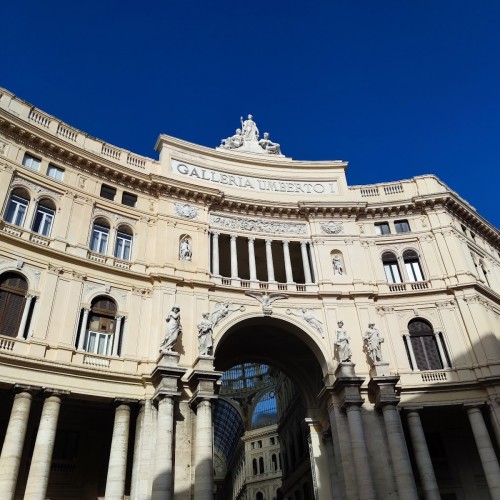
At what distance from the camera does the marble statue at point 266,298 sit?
28.6m

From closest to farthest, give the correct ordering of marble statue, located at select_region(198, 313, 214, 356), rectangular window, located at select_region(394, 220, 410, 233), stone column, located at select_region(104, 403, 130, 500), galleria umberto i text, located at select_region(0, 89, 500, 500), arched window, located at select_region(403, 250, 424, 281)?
stone column, located at select_region(104, 403, 130, 500) < galleria umberto i text, located at select_region(0, 89, 500, 500) < marble statue, located at select_region(198, 313, 214, 356) < arched window, located at select_region(403, 250, 424, 281) < rectangular window, located at select_region(394, 220, 410, 233)

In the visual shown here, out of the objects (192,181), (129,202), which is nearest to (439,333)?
(192,181)

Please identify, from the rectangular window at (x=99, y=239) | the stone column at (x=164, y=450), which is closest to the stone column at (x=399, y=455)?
the stone column at (x=164, y=450)

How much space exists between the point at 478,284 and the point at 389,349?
691cm

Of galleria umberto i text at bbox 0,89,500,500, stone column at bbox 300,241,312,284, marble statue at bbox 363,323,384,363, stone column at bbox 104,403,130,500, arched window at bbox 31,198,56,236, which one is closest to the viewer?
stone column at bbox 104,403,130,500

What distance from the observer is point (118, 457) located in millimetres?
21281

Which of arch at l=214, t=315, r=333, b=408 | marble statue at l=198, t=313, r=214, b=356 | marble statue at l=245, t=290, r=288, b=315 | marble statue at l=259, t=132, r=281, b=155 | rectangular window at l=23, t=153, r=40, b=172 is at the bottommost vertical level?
marble statue at l=198, t=313, r=214, b=356

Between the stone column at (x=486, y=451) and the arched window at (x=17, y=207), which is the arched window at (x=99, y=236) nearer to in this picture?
the arched window at (x=17, y=207)

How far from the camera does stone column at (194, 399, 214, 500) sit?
69.6 feet

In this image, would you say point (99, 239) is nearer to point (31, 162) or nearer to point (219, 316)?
point (31, 162)

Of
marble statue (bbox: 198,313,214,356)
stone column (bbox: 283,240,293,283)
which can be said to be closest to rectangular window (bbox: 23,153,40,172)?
marble statue (bbox: 198,313,214,356)

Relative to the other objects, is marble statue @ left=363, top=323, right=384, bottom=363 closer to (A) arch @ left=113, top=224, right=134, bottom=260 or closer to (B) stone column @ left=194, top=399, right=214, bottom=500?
(B) stone column @ left=194, top=399, right=214, bottom=500

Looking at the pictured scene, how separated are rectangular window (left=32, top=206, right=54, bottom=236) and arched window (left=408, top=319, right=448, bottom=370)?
69.4ft

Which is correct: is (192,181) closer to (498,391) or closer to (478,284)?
(478,284)
